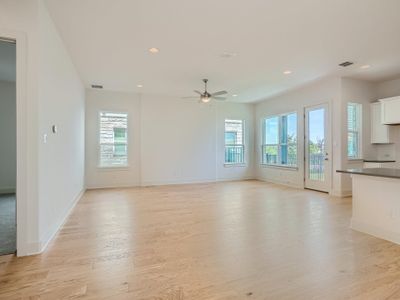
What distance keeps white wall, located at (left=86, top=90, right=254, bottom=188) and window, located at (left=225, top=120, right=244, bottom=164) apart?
8.9 inches

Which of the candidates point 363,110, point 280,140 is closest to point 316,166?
point 280,140

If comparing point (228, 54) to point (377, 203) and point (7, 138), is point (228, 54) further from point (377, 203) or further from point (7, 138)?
point (7, 138)

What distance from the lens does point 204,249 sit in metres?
2.75

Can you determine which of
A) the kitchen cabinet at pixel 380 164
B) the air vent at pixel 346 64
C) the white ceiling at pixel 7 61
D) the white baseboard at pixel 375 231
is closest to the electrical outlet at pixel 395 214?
the white baseboard at pixel 375 231

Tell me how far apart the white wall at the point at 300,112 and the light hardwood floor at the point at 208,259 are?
204 cm

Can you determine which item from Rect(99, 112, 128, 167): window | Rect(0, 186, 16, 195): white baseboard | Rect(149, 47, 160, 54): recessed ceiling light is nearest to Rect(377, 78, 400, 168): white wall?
Rect(149, 47, 160, 54): recessed ceiling light

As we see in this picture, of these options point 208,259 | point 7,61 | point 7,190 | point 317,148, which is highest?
point 7,61

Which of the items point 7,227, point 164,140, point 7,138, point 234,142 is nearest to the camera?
point 7,227

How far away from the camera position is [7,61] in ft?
15.8

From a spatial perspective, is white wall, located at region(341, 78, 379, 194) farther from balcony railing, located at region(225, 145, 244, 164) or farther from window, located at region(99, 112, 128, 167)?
window, located at region(99, 112, 128, 167)

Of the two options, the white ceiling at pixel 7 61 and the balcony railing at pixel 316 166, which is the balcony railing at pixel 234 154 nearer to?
the balcony railing at pixel 316 166

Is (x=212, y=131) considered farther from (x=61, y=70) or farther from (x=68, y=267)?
(x=68, y=267)

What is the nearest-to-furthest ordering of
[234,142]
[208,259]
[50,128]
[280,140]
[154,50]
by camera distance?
[208,259]
[50,128]
[154,50]
[280,140]
[234,142]

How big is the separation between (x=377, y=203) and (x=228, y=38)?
3108 millimetres
